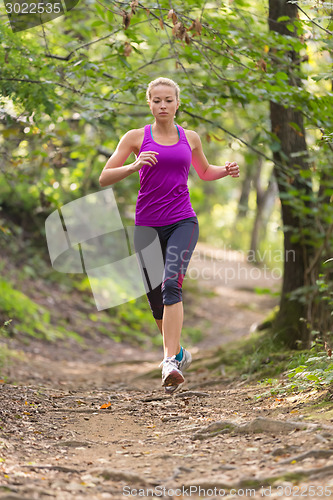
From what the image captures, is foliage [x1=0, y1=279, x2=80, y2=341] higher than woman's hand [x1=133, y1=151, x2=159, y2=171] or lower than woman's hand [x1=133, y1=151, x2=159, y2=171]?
lower

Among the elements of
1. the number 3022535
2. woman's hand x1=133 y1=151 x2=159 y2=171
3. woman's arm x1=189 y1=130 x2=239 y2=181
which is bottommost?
woman's arm x1=189 y1=130 x2=239 y2=181

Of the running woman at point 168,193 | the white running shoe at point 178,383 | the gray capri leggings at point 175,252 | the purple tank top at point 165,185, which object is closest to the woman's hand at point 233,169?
the running woman at point 168,193

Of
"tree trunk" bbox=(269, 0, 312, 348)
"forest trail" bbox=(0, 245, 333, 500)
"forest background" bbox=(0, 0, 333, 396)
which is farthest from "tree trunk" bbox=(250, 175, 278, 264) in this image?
"forest trail" bbox=(0, 245, 333, 500)

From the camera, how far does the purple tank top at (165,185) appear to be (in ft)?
14.0

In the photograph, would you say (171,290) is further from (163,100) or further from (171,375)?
(163,100)

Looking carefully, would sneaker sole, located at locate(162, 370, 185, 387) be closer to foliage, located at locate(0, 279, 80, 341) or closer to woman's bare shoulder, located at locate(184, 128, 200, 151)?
woman's bare shoulder, located at locate(184, 128, 200, 151)

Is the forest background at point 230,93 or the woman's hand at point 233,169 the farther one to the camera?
the forest background at point 230,93

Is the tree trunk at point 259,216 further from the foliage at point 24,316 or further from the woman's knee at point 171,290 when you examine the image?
the woman's knee at point 171,290

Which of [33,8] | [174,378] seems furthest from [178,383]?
[33,8]

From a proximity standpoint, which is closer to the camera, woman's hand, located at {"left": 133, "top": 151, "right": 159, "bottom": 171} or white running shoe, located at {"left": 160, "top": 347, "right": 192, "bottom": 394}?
woman's hand, located at {"left": 133, "top": 151, "right": 159, "bottom": 171}

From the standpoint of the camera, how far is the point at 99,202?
13750mm

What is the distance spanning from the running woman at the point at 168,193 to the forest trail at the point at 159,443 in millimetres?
536

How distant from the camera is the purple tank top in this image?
426 cm

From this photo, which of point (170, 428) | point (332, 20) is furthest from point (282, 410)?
point (332, 20)
